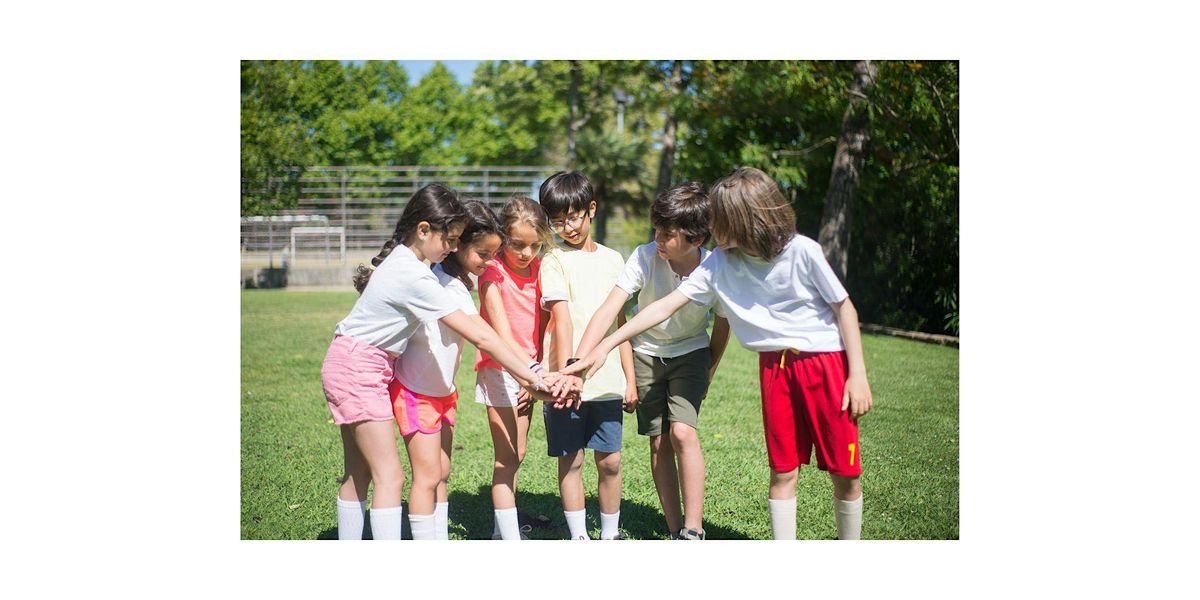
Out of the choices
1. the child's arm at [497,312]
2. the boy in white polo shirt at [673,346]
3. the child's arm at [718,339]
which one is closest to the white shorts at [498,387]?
the child's arm at [497,312]

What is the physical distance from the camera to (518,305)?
3900 mm

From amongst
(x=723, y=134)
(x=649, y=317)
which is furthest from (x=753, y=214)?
(x=723, y=134)

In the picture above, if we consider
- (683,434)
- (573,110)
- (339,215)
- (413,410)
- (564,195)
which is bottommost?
(683,434)

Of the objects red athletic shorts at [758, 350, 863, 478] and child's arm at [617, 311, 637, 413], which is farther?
child's arm at [617, 311, 637, 413]

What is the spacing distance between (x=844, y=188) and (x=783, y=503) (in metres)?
9.08

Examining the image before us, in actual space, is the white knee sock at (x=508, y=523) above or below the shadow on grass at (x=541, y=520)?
above

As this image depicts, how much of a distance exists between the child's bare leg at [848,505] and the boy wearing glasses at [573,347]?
0.88m

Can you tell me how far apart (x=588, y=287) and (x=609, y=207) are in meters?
21.0

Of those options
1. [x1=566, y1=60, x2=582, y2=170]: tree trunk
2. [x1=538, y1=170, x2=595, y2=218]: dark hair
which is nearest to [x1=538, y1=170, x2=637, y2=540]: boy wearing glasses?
[x1=538, y1=170, x2=595, y2=218]: dark hair

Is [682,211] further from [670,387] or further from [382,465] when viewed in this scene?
[382,465]

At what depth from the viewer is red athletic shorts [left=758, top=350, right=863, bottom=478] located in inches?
132

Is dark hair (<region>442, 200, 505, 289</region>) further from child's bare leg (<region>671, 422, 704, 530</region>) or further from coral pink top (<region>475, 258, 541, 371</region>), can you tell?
child's bare leg (<region>671, 422, 704, 530</region>)

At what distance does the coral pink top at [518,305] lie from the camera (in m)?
3.89

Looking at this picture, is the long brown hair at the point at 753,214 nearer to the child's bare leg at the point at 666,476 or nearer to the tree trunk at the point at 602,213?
the child's bare leg at the point at 666,476
